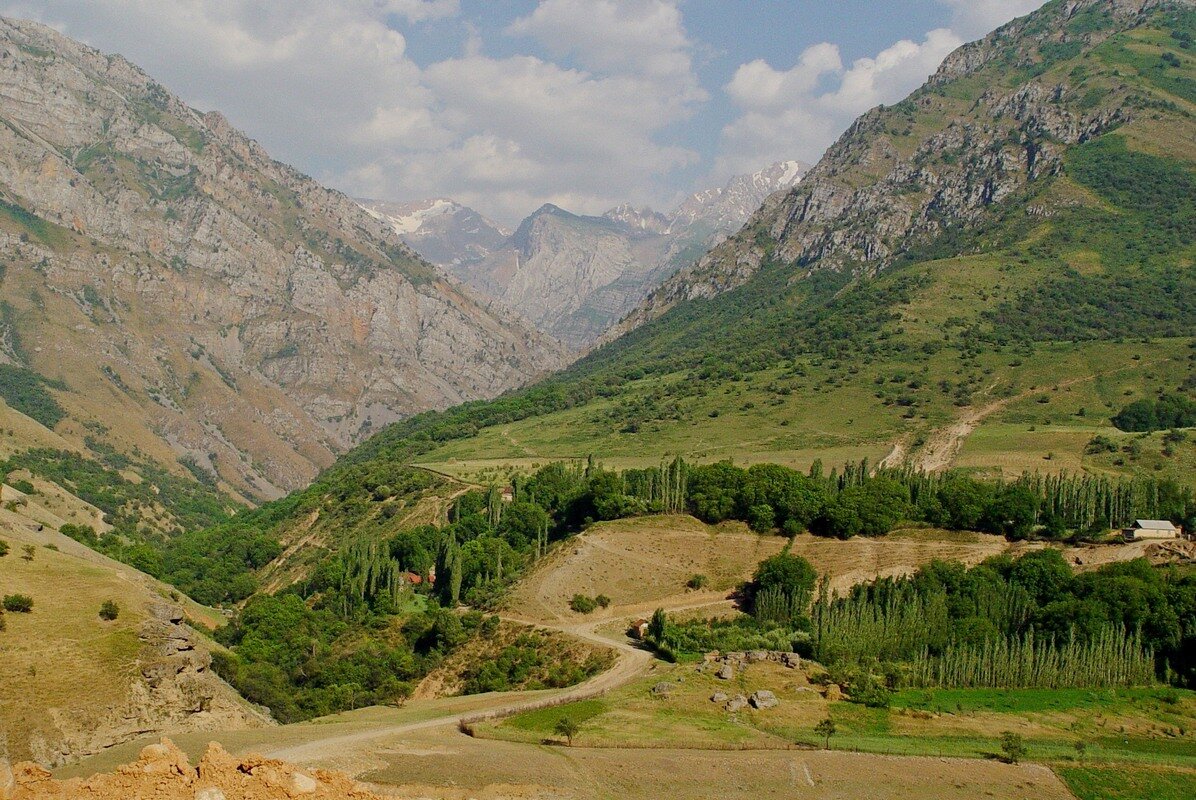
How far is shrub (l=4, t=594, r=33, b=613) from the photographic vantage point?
56812mm

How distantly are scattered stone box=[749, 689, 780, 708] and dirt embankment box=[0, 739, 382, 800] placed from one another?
38.5 metres

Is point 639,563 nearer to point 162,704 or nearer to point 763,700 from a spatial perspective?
point 763,700

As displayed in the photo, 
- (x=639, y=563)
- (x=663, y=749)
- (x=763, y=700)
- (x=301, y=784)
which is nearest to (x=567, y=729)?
(x=663, y=749)

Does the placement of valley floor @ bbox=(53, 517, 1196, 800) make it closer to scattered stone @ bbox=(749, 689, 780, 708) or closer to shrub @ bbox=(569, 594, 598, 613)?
scattered stone @ bbox=(749, 689, 780, 708)

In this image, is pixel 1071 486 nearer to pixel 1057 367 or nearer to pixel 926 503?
pixel 926 503

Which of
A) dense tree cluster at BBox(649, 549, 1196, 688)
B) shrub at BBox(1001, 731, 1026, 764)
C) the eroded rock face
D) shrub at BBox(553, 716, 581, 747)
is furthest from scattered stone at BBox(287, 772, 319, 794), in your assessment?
dense tree cluster at BBox(649, 549, 1196, 688)

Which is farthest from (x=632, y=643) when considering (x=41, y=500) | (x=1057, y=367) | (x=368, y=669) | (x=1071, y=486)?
(x=1057, y=367)

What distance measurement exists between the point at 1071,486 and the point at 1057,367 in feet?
313

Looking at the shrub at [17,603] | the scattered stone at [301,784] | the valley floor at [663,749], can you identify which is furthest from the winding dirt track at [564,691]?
the shrub at [17,603]

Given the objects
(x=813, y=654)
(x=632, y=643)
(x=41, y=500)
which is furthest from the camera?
(x=41, y=500)

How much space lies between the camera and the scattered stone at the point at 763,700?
6228 cm

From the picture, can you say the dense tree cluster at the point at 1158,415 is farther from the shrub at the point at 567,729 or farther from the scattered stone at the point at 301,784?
the scattered stone at the point at 301,784

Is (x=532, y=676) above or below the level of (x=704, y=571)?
below

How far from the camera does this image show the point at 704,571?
320ft
